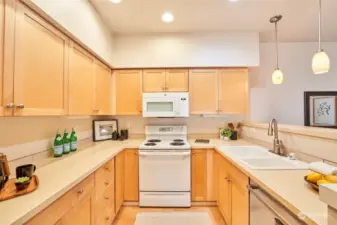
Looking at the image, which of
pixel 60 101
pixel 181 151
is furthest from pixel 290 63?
pixel 60 101

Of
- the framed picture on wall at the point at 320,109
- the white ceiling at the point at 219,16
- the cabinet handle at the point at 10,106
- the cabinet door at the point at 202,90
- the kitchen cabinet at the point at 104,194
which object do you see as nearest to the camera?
the cabinet handle at the point at 10,106

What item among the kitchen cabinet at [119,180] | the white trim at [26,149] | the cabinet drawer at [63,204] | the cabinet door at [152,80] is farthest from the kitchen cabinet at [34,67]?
the cabinet door at [152,80]

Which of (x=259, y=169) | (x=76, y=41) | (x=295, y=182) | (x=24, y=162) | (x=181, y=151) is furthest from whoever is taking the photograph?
(x=181, y=151)

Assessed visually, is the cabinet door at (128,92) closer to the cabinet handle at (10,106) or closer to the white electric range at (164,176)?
the white electric range at (164,176)

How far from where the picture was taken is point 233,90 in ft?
9.96

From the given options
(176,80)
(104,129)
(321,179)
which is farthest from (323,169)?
(104,129)

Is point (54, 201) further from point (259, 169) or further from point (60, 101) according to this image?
point (259, 169)

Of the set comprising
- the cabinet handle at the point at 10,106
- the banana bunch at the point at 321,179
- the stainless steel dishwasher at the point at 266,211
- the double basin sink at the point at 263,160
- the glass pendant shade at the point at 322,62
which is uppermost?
the glass pendant shade at the point at 322,62

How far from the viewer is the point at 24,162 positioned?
1.61 m

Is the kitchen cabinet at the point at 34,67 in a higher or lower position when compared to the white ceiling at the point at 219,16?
lower

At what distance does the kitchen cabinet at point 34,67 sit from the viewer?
112 centimetres

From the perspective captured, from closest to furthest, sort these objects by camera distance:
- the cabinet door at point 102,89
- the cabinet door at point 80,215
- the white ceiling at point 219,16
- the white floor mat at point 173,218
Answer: the cabinet door at point 80,215 < the white ceiling at point 219,16 < the white floor mat at point 173,218 < the cabinet door at point 102,89

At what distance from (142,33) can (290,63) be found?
253 centimetres

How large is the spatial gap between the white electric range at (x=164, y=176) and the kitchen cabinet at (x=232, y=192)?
43 cm
